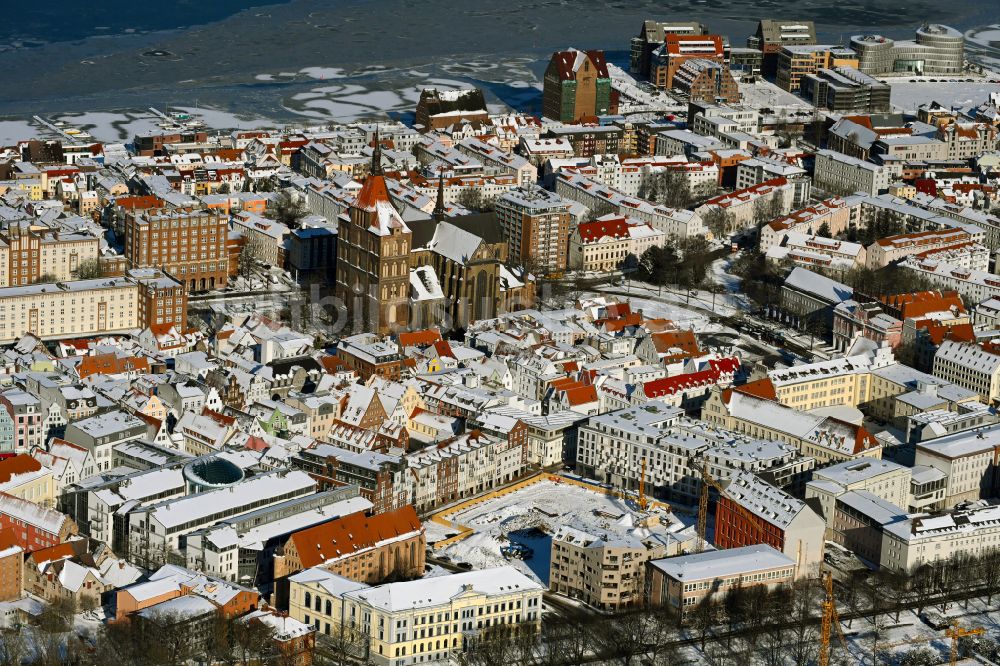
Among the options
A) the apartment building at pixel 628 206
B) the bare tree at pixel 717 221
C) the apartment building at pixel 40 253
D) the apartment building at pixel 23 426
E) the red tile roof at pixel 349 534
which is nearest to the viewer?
the red tile roof at pixel 349 534

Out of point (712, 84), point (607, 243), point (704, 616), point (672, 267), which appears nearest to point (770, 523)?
point (704, 616)

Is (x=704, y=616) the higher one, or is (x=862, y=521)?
(x=862, y=521)

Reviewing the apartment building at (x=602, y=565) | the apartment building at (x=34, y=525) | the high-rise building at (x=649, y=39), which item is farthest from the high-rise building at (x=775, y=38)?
the apartment building at (x=34, y=525)

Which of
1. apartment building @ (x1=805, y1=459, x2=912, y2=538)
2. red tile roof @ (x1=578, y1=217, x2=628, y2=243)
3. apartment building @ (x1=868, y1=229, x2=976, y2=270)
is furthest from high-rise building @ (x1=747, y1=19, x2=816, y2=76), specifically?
apartment building @ (x1=805, y1=459, x2=912, y2=538)

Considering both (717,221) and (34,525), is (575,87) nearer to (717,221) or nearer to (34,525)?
(717,221)

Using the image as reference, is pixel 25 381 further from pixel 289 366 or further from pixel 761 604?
pixel 761 604

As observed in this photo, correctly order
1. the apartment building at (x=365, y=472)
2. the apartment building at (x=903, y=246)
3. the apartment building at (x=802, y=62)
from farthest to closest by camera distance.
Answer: the apartment building at (x=802, y=62) → the apartment building at (x=903, y=246) → the apartment building at (x=365, y=472)

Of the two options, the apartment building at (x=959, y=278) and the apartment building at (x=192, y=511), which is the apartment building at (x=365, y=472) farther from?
the apartment building at (x=959, y=278)
